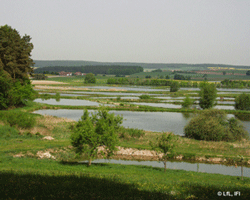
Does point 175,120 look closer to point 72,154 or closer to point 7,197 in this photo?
point 72,154

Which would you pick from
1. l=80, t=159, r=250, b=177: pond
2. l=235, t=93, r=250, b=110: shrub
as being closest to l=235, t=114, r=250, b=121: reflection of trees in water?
l=235, t=93, r=250, b=110: shrub

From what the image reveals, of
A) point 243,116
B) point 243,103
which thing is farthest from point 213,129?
point 243,103

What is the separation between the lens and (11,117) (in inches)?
1485

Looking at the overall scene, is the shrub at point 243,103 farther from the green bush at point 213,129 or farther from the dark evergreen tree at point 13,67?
the dark evergreen tree at point 13,67

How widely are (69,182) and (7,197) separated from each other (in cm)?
296

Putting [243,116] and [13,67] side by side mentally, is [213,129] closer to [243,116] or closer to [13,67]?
[243,116]

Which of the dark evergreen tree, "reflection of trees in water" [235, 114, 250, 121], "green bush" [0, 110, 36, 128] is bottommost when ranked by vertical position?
"reflection of trees in water" [235, 114, 250, 121]

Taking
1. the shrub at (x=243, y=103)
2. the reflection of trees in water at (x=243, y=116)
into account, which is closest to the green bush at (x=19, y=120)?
the reflection of trees in water at (x=243, y=116)

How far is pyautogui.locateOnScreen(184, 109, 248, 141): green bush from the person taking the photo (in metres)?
38.2

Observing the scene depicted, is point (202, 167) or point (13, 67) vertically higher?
point (13, 67)

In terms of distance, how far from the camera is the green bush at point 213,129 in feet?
125

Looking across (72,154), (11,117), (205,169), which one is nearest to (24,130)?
(11,117)

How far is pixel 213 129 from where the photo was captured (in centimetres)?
3828

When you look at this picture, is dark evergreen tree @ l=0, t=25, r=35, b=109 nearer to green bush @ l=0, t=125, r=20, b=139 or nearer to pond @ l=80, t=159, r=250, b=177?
green bush @ l=0, t=125, r=20, b=139
